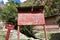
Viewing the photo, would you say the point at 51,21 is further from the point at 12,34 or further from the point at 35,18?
the point at 35,18

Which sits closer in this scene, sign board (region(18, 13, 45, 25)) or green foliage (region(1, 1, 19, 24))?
sign board (region(18, 13, 45, 25))

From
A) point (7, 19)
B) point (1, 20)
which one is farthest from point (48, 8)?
point (1, 20)

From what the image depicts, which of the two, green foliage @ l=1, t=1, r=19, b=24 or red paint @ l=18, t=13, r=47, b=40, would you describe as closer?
red paint @ l=18, t=13, r=47, b=40

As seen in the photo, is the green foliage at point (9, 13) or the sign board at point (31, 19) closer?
the sign board at point (31, 19)

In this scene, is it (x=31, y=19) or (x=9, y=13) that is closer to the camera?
(x=31, y=19)

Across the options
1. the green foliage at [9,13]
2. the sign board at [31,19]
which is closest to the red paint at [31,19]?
the sign board at [31,19]

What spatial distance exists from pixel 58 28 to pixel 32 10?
38.0ft

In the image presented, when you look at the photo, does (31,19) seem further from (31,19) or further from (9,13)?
(9,13)

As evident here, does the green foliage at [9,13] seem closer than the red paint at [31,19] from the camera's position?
No

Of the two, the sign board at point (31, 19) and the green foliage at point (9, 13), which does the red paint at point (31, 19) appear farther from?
the green foliage at point (9, 13)

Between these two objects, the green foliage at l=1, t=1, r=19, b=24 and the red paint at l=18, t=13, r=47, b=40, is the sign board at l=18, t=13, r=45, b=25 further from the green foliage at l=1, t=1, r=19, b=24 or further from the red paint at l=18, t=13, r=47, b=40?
the green foliage at l=1, t=1, r=19, b=24

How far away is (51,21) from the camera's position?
21781 mm

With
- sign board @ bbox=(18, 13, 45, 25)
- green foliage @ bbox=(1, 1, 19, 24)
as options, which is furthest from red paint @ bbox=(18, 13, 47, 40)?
green foliage @ bbox=(1, 1, 19, 24)

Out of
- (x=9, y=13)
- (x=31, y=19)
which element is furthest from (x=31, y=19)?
(x=9, y=13)
